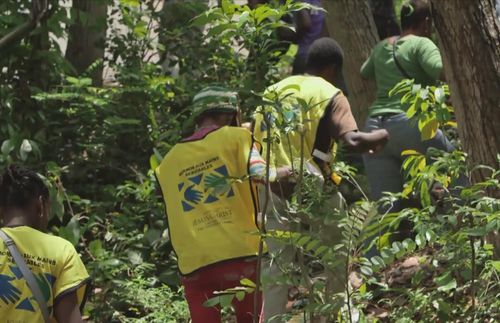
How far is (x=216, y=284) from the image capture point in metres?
5.86

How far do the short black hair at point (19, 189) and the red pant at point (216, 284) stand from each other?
133cm

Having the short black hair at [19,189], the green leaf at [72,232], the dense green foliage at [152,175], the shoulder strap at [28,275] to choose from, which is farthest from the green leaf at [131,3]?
the shoulder strap at [28,275]

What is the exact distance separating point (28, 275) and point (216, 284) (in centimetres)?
151

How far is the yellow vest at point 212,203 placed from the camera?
580 centimetres

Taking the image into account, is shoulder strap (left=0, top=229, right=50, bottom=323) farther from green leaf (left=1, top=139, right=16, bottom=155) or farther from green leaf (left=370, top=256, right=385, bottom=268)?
green leaf (left=1, top=139, right=16, bottom=155)

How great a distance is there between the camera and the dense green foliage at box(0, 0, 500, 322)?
4.78 m

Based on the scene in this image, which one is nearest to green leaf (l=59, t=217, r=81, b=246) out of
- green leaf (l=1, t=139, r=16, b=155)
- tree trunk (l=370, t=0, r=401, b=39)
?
green leaf (l=1, t=139, r=16, b=155)

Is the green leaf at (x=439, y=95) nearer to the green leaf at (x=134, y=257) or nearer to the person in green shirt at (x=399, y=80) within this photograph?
the person in green shirt at (x=399, y=80)

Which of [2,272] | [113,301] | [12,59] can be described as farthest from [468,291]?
[12,59]

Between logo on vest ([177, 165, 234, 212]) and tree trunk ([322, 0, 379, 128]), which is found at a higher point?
tree trunk ([322, 0, 379, 128])

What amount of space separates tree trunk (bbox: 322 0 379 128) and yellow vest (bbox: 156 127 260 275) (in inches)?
133

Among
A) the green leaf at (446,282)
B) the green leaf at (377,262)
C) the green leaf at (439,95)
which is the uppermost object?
the green leaf at (439,95)

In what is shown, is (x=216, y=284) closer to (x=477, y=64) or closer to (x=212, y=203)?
(x=212, y=203)

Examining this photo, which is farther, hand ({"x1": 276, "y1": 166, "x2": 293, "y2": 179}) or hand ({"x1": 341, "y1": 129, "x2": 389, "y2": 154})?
hand ({"x1": 341, "y1": 129, "x2": 389, "y2": 154})
